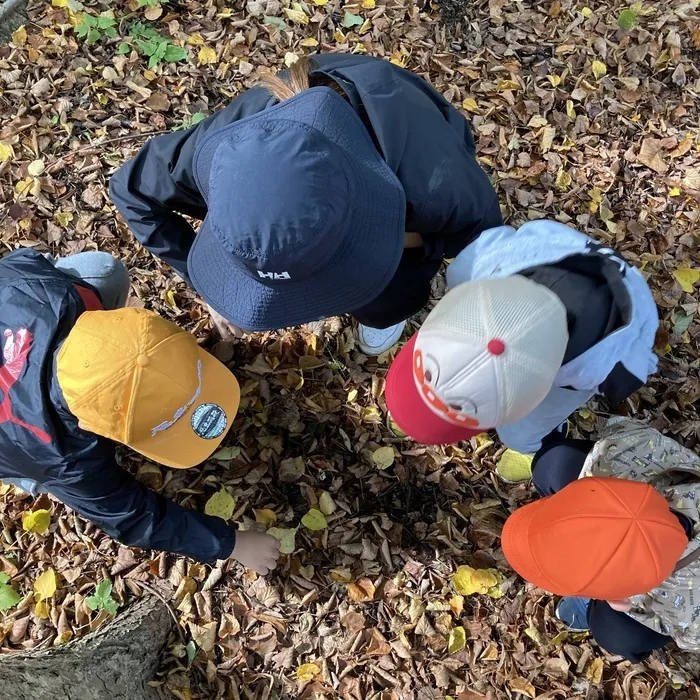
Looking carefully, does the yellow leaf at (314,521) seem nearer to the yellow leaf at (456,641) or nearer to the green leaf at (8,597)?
the yellow leaf at (456,641)

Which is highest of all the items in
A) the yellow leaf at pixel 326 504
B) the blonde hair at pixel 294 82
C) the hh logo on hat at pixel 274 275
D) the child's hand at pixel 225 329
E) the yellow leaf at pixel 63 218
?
the blonde hair at pixel 294 82

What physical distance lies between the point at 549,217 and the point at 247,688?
265cm

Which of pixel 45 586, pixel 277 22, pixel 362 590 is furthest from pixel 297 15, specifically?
pixel 45 586

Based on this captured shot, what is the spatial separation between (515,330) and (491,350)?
9 centimetres

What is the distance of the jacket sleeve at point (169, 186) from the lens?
1.96 meters

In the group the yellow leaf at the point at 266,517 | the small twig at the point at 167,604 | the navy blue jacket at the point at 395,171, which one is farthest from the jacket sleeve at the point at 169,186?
the small twig at the point at 167,604

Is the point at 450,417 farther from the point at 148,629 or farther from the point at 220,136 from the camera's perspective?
the point at 148,629

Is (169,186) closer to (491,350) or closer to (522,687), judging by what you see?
(491,350)

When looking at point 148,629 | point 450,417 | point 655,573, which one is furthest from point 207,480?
point 655,573

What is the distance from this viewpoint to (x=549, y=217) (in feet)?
10.2

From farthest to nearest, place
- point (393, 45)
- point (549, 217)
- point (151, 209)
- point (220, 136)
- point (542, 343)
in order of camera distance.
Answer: point (393, 45) → point (549, 217) → point (151, 209) → point (220, 136) → point (542, 343)

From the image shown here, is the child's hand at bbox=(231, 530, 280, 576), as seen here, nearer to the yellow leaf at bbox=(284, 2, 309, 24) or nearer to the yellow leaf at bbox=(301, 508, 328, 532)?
the yellow leaf at bbox=(301, 508, 328, 532)

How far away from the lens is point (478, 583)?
2598 mm

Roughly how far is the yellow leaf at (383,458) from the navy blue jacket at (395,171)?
2.30 ft
